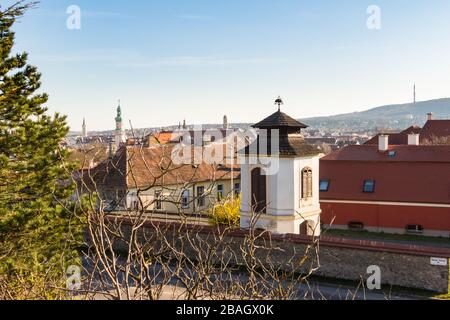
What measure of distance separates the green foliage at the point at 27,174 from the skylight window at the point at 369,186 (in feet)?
61.9

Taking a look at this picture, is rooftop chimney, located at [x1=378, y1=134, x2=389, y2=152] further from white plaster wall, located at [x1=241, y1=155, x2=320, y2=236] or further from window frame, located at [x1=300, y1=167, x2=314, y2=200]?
white plaster wall, located at [x1=241, y1=155, x2=320, y2=236]

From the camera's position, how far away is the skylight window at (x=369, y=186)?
29909 millimetres

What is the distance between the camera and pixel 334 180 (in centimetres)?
3136

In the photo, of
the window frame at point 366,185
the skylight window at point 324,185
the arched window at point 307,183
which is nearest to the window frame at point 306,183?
the arched window at point 307,183

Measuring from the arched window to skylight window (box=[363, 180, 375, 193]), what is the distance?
31.2ft

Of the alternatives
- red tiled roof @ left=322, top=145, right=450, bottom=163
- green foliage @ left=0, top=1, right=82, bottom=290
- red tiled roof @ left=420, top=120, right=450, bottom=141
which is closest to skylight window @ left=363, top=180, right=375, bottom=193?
red tiled roof @ left=322, top=145, right=450, bottom=163

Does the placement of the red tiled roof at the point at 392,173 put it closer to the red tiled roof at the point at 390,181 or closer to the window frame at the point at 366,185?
the red tiled roof at the point at 390,181

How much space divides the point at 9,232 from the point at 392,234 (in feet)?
69.6

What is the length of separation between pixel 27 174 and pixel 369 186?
817 inches

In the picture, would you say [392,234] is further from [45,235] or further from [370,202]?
[45,235]
